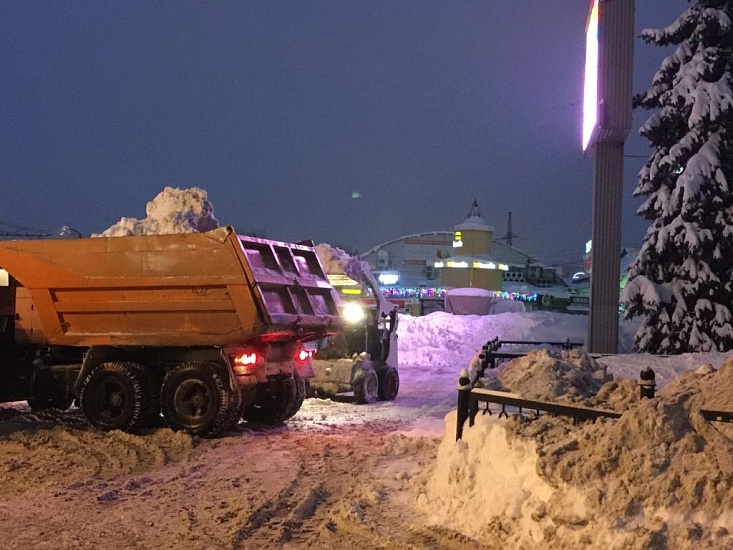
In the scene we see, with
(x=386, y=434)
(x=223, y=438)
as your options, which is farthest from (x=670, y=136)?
(x=223, y=438)

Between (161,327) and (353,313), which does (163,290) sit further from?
(353,313)

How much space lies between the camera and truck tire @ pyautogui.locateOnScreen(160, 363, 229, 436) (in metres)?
10.3

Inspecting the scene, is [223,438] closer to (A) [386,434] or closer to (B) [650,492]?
(A) [386,434]

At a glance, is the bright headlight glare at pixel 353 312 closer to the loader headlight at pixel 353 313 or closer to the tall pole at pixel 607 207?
the loader headlight at pixel 353 313

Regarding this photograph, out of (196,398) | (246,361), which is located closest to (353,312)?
(246,361)

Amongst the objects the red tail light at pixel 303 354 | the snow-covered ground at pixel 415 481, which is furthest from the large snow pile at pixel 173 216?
the snow-covered ground at pixel 415 481

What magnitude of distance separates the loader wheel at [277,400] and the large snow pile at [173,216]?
748 cm

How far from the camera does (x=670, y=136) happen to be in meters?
19.0

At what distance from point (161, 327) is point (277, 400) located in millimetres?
2262

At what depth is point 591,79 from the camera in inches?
722

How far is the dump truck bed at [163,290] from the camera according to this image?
10.4 m

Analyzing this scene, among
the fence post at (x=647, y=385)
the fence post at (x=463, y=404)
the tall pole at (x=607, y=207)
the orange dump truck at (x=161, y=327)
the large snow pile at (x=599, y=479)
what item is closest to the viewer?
the large snow pile at (x=599, y=479)

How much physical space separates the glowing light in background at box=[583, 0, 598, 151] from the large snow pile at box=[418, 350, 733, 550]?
38.9ft

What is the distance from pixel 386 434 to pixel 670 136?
12.8 m
